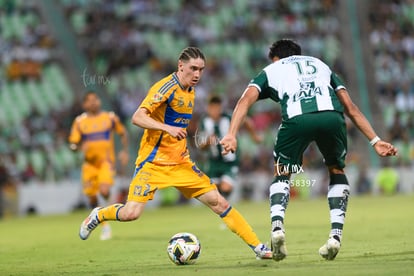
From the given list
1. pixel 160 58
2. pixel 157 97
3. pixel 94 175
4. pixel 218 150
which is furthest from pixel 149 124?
pixel 160 58

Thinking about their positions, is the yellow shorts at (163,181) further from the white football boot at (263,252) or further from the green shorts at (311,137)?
the green shorts at (311,137)

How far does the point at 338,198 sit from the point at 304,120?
0.92m

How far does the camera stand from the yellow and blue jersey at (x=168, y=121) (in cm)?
952

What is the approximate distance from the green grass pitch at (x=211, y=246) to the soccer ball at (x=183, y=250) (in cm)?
13

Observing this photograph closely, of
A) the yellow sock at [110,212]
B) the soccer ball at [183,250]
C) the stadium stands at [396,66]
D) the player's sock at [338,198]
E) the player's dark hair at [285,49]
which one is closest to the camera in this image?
the player's sock at [338,198]

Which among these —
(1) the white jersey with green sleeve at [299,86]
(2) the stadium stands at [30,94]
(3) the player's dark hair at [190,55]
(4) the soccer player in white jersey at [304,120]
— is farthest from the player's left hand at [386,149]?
(2) the stadium stands at [30,94]

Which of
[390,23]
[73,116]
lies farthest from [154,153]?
[390,23]

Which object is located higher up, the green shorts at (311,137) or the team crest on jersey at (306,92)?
the team crest on jersey at (306,92)

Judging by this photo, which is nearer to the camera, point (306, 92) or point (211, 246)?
point (306, 92)

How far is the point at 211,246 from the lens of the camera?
11992 millimetres

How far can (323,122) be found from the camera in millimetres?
8828

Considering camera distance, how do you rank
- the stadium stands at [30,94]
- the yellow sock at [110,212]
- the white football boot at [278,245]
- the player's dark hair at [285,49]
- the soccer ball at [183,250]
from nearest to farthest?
the white football boot at [278,245] → the player's dark hair at [285,49] → the soccer ball at [183,250] → the yellow sock at [110,212] → the stadium stands at [30,94]

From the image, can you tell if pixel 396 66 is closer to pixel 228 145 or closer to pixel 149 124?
pixel 149 124

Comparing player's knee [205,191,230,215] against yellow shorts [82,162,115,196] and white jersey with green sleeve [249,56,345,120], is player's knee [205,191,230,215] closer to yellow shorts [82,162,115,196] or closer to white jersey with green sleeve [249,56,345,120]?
white jersey with green sleeve [249,56,345,120]
